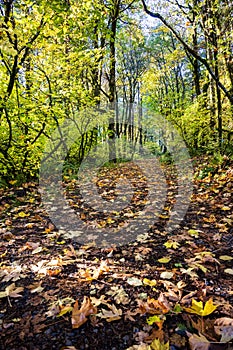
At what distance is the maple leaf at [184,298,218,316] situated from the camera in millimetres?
1419

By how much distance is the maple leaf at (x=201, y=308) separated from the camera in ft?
4.66

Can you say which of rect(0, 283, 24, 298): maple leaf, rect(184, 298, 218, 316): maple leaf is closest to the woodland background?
rect(0, 283, 24, 298): maple leaf

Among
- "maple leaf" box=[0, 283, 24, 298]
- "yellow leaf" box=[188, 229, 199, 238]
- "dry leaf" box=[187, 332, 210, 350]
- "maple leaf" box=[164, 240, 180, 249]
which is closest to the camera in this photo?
"dry leaf" box=[187, 332, 210, 350]

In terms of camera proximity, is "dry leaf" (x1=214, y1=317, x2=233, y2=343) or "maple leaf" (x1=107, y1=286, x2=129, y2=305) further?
"maple leaf" (x1=107, y1=286, x2=129, y2=305)

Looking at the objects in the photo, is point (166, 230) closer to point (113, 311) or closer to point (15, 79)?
point (113, 311)

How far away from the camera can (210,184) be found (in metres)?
4.57

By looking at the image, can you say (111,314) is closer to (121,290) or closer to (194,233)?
(121,290)

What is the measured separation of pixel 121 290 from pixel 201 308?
55 cm

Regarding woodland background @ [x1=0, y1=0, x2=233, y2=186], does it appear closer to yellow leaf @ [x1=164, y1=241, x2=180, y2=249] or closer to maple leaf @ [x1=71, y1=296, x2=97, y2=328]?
maple leaf @ [x1=71, y1=296, x2=97, y2=328]

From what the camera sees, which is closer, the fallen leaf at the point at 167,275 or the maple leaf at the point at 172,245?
the fallen leaf at the point at 167,275

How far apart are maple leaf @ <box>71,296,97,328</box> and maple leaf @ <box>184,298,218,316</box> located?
1.87ft

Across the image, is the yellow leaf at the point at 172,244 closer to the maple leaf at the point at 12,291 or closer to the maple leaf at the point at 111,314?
the maple leaf at the point at 111,314

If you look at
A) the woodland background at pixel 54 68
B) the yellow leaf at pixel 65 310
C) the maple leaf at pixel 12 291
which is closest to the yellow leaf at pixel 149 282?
the yellow leaf at pixel 65 310

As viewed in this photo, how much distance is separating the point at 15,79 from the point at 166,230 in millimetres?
3865
